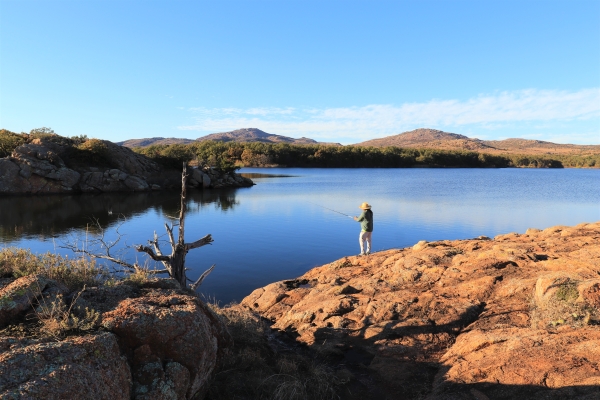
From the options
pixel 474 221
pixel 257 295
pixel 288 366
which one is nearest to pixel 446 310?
pixel 288 366

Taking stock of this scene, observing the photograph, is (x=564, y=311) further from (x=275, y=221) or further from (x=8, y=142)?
(x=8, y=142)

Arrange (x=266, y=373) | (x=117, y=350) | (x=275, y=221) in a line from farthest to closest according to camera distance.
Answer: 1. (x=275, y=221)
2. (x=266, y=373)
3. (x=117, y=350)

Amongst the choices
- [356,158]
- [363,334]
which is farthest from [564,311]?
[356,158]

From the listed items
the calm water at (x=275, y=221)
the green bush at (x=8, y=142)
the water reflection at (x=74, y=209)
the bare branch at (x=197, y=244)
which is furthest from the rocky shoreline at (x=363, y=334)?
the green bush at (x=8, y=142)

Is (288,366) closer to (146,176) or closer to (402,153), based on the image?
(146,176)

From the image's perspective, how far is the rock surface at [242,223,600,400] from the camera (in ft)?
15.6

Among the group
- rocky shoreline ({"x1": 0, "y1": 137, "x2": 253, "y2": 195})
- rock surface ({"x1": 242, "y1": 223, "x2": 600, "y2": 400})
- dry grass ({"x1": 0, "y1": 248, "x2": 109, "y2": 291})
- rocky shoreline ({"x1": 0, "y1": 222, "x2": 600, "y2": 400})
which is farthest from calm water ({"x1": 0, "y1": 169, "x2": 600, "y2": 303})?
dry grass ({"x1": 0, "y1": 248, "x2": 109, "y2": 291})

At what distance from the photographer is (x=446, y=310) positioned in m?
7.29

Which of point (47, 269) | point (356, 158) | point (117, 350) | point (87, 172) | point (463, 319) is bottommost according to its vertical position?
point (463, 319)

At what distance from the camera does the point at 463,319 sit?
6.96 metres

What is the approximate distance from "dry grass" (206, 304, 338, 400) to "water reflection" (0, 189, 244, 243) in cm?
1586

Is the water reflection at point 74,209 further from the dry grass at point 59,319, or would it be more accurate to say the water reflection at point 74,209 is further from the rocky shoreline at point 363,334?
the dry grass at point 59,319

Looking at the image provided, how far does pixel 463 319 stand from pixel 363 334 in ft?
6.11

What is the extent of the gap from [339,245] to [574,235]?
881cm
